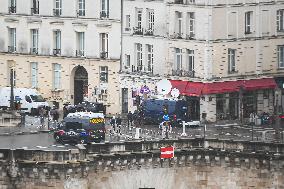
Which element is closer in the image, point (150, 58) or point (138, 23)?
point (150, 58)

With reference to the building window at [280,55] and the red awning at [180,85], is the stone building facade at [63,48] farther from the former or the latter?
the building window at [280,55]

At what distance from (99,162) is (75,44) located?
1416 inches

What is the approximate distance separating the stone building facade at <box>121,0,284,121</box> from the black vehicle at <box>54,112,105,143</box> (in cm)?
1899

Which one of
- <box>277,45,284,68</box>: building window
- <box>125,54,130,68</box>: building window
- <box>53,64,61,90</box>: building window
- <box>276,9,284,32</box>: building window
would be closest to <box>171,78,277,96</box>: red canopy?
<box>277,45,284,68</box>: building window

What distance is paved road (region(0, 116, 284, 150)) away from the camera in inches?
4040

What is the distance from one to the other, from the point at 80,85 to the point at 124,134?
69.4 ft

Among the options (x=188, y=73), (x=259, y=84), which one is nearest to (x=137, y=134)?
(x=188, y=73)

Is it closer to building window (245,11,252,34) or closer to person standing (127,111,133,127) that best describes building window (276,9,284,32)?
building window (245,11,252,34)

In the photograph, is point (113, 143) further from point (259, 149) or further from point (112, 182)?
point (259, 149)

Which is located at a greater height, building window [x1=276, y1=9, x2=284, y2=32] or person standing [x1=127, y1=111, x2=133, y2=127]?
building window [x1=276, y1=9, x2=284, y2=32]

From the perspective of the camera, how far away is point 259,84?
405 feet

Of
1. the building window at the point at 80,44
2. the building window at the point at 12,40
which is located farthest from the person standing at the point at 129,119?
the building window at the point at 12,40

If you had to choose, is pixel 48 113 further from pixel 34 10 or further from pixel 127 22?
pixel 34 10

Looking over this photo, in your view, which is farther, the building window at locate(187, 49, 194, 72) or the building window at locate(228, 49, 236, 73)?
the building window at locate(228, 49, 236, 73)
